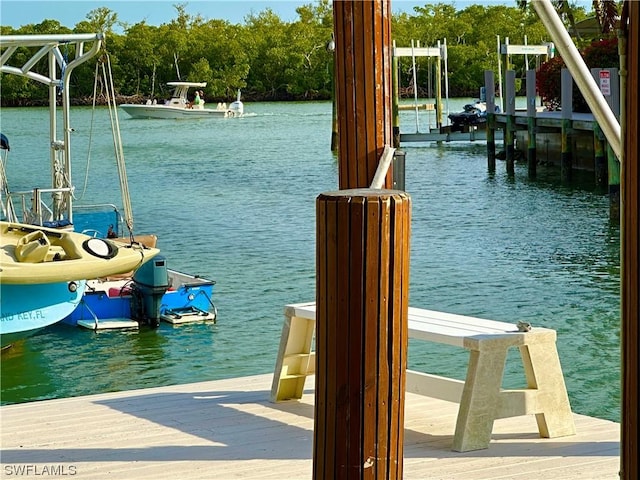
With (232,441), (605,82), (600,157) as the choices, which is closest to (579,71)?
(232,441)

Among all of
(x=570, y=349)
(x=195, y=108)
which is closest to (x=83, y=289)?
(x=570, y=349)

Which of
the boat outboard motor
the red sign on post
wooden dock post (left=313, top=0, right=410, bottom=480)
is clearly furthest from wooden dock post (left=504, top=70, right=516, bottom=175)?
wooden dock post (left=313, top=0, right=410, bottom=480)

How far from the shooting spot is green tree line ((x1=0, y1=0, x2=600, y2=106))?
96000mm

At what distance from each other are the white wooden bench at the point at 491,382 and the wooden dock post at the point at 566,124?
19.4 metres

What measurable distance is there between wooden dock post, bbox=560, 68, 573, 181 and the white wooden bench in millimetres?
19404

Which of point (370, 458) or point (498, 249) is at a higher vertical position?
point (370, 458)

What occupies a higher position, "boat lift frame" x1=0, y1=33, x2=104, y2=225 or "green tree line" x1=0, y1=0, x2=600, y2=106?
"green tree line" x1=0, y1=0, x2=600, y2=106

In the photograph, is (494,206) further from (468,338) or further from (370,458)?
(370,458)

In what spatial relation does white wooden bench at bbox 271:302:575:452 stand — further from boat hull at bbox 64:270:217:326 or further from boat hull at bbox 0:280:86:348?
boat hull at bbox 64:270:217:326

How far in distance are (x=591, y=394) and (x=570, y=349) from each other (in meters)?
1.76

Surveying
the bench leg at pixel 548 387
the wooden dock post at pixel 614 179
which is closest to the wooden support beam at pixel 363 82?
the bench leg at pixel 548 387

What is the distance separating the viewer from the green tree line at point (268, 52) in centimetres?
9600

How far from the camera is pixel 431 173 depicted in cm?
3431

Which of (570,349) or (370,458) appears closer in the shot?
(370,458)
